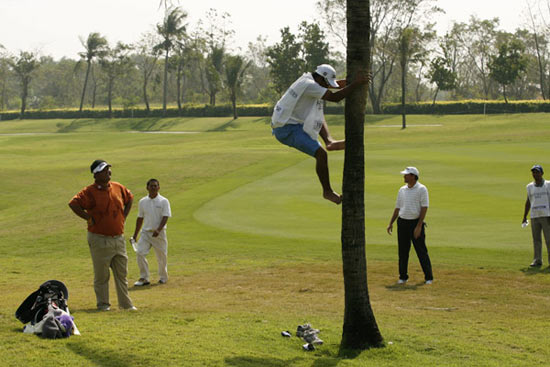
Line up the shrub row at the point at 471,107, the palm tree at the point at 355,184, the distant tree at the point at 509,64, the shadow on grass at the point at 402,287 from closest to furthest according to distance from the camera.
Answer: the palm tree at the point at 355,184, the shadow on grass at the point at 402,287, the shrub row at the point at 471,107, the distant tree at the point at 509,64

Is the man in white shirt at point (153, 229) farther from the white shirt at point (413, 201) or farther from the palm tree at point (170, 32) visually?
the palm tree at point (170, 32)

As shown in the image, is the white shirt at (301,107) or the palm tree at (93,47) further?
the palm tree at (93,47)

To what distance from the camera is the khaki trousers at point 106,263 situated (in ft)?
34.8

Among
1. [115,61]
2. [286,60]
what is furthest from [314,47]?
[115,61]

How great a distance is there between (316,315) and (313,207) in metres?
13.9

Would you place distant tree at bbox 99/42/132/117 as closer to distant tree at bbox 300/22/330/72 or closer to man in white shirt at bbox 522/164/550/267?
distant tree at bbox 300/22/330/72

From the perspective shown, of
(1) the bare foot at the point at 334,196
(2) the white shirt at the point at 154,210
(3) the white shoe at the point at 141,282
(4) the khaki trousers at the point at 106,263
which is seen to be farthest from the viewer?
(2) the white shirt at the point at 154,210

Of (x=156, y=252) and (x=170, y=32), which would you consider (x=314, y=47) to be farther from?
(x=156, y=252)

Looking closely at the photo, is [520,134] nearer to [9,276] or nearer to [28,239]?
[28,239]

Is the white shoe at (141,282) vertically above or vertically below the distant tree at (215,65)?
below

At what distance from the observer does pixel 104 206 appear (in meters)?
10.5

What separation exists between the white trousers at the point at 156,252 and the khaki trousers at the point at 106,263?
11.2ft

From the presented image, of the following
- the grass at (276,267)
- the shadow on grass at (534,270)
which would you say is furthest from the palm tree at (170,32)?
the shadow on grass at (534,270)

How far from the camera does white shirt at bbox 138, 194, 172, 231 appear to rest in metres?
14.5
